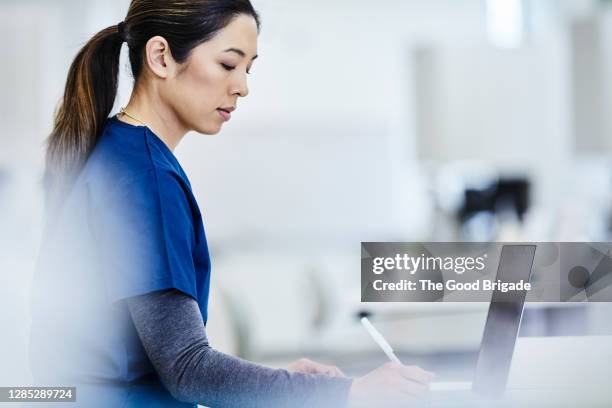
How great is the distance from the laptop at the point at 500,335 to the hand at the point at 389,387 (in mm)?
139

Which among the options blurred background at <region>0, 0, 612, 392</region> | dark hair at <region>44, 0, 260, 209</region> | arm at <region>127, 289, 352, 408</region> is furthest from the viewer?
blurred background at <region>0, 0, 612, 392</region>

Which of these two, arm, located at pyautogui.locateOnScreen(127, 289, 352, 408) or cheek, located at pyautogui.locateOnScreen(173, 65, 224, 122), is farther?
cheek, located at pyautogui.locateOnScreen(173, 65, 224, 122)

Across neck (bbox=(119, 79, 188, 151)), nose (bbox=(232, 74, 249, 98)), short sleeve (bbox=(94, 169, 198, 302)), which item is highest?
nose (bbox=(232, 74, 249, 98))

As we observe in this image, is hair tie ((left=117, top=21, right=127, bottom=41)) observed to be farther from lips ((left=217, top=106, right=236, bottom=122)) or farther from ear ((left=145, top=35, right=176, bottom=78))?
lips ((left=217, top=106, right=236, bottom=122))

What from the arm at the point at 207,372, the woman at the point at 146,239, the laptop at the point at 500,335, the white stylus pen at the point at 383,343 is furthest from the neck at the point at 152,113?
the laptop at the point at 500,335

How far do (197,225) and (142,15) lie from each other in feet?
0.87

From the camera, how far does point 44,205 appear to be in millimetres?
1098

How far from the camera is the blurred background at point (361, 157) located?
1.21 meters

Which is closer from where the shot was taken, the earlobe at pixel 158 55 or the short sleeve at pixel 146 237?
the short sleeve at pixel 146 237

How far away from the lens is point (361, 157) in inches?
219

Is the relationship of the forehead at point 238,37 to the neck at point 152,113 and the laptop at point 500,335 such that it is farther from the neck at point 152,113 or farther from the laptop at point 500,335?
the laptop at point 500,335

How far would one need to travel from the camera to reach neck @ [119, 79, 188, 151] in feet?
3.44
